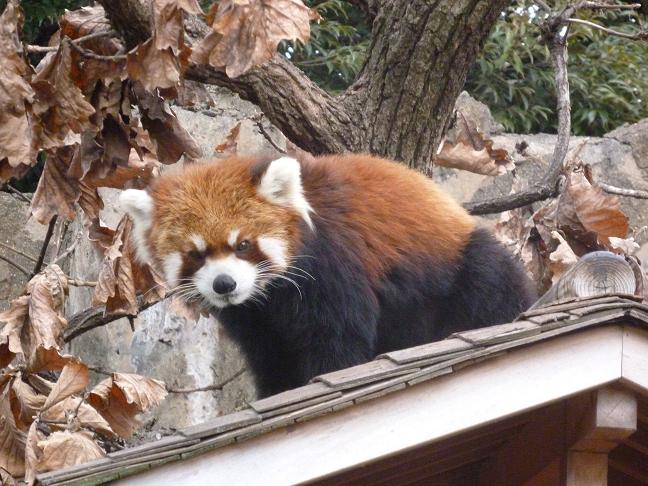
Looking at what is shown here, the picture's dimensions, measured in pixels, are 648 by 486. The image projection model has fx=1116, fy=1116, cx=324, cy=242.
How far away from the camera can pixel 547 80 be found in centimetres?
1047

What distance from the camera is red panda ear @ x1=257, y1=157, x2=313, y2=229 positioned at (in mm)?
4492

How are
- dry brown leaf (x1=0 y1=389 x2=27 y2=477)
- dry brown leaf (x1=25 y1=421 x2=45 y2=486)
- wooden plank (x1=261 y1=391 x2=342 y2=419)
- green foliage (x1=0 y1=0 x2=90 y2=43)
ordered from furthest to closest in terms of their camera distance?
green foliage (x1=0 y1=0 x2=90 y2=43) → dry brown leaf (x1=0 y1=389 x2=27 y2=477) → dry brown leaf (x1=25 y1=421 x2=45 y2=486) → wooden plank (x1=261 y1=391 x2=342 y2=419)

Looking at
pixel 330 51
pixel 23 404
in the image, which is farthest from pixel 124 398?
pixel 330 51

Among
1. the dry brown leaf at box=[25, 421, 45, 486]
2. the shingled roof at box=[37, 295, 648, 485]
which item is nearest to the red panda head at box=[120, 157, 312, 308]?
the dry brown leaf at box=[25, 421, 45, 486]

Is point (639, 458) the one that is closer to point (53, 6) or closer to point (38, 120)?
point (38, 120)

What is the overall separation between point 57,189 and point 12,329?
60 centimetres

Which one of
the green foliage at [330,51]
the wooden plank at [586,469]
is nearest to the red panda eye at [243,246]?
the wooden plank at [586,469]

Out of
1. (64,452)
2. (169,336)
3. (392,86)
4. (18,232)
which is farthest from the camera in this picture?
(18,232)

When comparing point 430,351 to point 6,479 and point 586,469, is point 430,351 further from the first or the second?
point 6,479

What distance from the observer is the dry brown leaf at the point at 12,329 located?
4277 mm

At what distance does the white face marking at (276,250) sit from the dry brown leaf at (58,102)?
2.91ft

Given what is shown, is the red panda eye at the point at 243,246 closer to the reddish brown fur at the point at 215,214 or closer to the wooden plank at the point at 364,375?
the reddish brown fur at the point at 215,214

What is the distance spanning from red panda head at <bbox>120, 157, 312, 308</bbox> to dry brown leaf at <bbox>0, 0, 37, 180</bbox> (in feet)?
2.58

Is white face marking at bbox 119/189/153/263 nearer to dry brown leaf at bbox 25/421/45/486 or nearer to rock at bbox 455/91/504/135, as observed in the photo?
dry brown leaf at bbox 25/421/45/486
